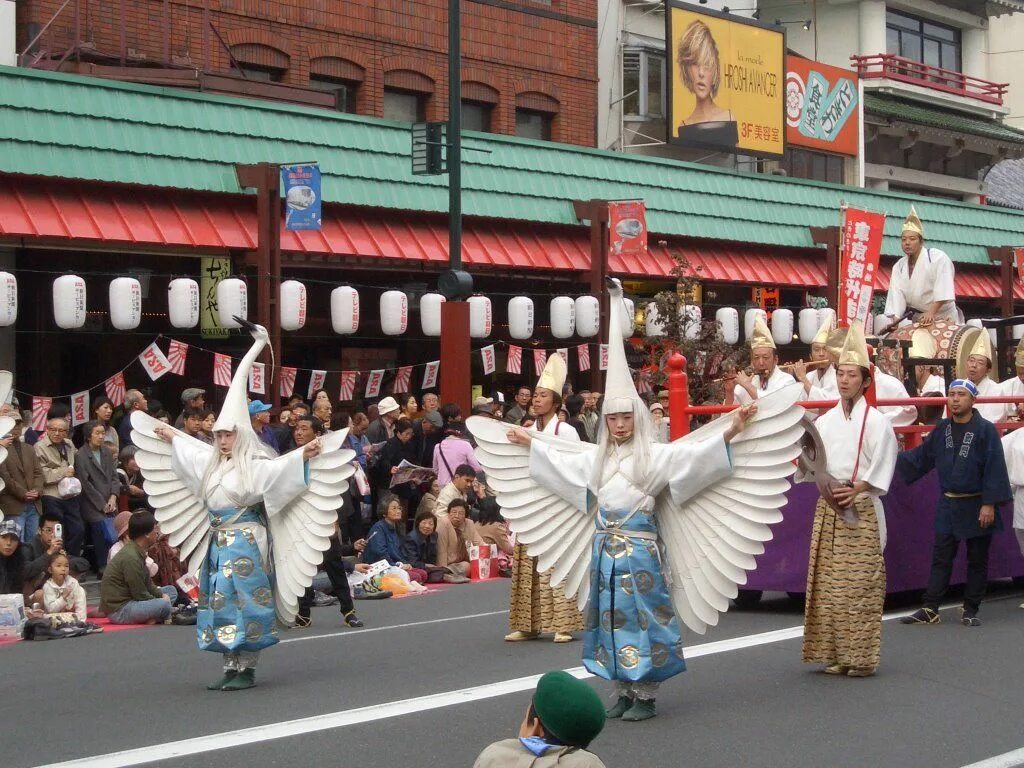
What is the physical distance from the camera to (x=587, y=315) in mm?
20156

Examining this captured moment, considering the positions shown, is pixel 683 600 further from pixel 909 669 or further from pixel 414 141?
pixel 414 141

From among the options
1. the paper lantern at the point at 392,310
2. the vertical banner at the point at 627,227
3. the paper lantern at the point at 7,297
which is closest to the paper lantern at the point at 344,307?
the paper lantern at the point at 392,310

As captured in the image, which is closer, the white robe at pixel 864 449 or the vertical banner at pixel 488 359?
the white robe at pixel 864 449

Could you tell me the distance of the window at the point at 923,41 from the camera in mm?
34969

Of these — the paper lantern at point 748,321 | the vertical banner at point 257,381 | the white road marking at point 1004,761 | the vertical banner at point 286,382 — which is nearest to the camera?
the white road marking at point 1004,761

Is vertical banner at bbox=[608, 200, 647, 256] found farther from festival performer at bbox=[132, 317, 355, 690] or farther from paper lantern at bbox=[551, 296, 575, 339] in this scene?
festival performer at bbox=[132, 317, 355, 690]

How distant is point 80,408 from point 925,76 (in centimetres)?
2494

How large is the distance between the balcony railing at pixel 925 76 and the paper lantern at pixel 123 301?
68.3ft

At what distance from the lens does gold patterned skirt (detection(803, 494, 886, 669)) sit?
874 centimetres

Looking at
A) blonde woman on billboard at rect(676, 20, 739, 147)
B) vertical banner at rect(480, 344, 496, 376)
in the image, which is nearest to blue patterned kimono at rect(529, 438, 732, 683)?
vertical banner at rect(480, 344, 496, 376)

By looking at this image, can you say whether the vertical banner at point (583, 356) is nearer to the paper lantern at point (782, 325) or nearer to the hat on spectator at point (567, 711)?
the paper lantern at point (782, 325)

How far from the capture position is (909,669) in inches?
356

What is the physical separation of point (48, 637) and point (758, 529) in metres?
6.32

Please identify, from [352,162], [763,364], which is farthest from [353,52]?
[763,364]
